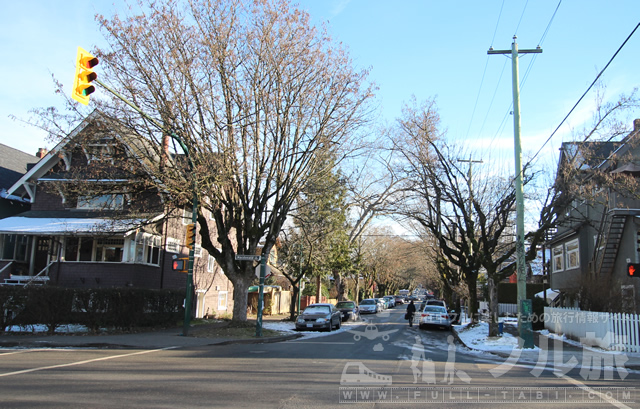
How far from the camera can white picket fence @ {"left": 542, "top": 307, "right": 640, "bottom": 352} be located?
16.2m

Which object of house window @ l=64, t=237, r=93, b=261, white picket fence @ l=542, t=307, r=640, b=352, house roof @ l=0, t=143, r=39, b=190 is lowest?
white picket fence @ l=542, t=307, r=640, b=352

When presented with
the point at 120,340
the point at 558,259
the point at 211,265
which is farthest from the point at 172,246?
the point at 558,259

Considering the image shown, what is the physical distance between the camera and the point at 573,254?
98.2 feet

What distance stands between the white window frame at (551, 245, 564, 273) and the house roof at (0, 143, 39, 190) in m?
33.0

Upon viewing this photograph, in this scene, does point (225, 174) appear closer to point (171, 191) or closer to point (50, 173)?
point (171, 191)

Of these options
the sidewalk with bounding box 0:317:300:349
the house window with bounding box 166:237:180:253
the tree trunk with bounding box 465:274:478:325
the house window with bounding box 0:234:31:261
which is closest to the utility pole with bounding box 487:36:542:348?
the tree trunk with bounding box 465:274:478:325

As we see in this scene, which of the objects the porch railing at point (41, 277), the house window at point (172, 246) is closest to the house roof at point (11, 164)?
the porch railing at point (41, 277)

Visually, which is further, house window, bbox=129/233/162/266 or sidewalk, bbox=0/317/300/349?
house window, bbox=129/233/162/266

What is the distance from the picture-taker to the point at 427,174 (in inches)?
974

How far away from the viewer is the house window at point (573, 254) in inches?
1132

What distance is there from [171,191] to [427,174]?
1255cm

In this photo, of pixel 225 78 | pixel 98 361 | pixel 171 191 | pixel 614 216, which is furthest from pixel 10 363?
pixel 614 216

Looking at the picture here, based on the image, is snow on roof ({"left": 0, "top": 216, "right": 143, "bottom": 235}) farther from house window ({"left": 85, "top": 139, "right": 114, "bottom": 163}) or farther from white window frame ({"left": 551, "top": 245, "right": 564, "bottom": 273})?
white window frame ({"left": 551, "top": 245, "right": 564, "bottom": 273})

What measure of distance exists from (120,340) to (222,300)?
18.2 meters
